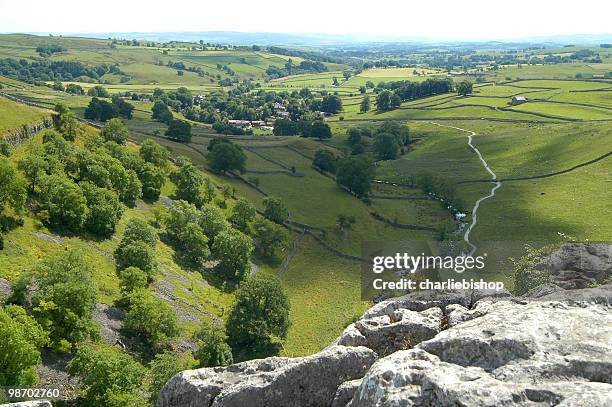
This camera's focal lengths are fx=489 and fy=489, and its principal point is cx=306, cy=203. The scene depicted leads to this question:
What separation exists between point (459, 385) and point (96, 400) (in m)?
34.9

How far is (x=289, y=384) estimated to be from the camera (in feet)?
57.5

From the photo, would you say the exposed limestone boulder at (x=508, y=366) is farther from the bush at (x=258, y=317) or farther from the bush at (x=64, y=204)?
the bush at (x=64, y=204)

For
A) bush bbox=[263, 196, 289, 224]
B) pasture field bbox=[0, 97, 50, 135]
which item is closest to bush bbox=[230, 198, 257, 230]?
bush bbox=[263, 196, 289, 224]

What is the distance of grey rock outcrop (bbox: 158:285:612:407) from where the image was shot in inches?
514

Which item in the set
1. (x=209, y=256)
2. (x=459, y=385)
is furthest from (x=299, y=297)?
(x=459, y=385)

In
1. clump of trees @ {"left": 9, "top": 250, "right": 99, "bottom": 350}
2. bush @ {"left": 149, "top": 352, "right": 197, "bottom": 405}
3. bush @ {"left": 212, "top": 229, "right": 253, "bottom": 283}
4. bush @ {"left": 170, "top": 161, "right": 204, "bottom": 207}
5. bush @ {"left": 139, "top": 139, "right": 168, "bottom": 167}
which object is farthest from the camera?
bush @ {"left": 139, "top": 139, "right": 168, "bottom": 167}

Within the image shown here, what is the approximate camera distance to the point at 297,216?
113188 mm

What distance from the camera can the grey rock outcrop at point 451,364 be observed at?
13.1 m

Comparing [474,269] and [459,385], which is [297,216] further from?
[459,385]

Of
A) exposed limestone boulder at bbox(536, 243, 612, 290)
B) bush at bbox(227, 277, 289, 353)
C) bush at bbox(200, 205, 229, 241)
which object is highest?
exposed limestone boulder at bbox(536, 243, 612, 290)

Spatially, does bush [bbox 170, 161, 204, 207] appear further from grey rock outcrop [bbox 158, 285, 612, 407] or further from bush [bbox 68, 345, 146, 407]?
grey rock outcrop [bbox 158, 285, 612, 407]

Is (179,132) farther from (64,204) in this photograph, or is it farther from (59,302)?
(59,302)

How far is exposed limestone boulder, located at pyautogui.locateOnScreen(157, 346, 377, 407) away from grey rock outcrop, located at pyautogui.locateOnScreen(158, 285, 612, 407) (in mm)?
35

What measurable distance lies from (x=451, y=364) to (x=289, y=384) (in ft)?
19.8
